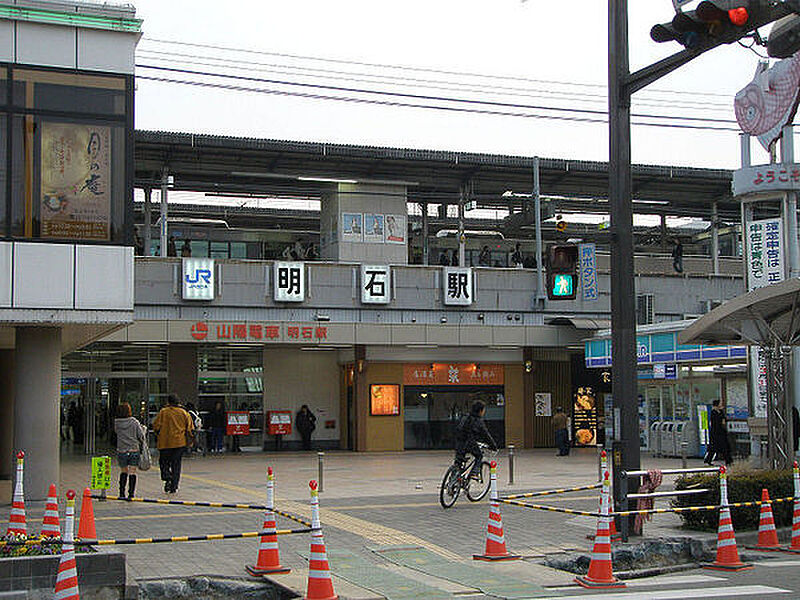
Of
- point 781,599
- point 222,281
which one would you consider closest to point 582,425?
point 222,281

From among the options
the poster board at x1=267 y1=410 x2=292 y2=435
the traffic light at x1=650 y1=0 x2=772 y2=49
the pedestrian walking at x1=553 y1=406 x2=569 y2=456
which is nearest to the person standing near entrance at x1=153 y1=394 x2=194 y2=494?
the traffic light at x1=650 y1=0 x2=772 y2=49

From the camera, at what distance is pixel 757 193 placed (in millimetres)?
21781

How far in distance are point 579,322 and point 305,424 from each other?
9510mm

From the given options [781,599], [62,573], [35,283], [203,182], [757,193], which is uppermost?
[203,182]

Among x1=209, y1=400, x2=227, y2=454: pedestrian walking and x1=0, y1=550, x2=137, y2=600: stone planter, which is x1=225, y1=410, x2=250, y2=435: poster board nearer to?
x1=209, y1=400, x2=227, y2=454: pedestrian walking

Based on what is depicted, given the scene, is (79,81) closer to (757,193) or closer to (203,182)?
(757,193)

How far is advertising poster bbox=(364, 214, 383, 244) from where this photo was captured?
3328cm

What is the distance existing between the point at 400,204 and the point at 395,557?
74.4 feet

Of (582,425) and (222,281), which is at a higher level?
(222,281)

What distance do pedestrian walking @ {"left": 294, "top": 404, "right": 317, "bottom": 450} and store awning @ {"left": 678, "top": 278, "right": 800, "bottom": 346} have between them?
742 inches

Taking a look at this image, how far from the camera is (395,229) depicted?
3359 centimetres

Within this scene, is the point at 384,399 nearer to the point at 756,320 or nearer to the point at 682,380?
the point at 682,380

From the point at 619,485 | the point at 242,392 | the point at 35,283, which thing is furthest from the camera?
the point at 242,392

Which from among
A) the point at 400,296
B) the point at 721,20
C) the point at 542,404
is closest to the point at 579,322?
the point at 542,404
